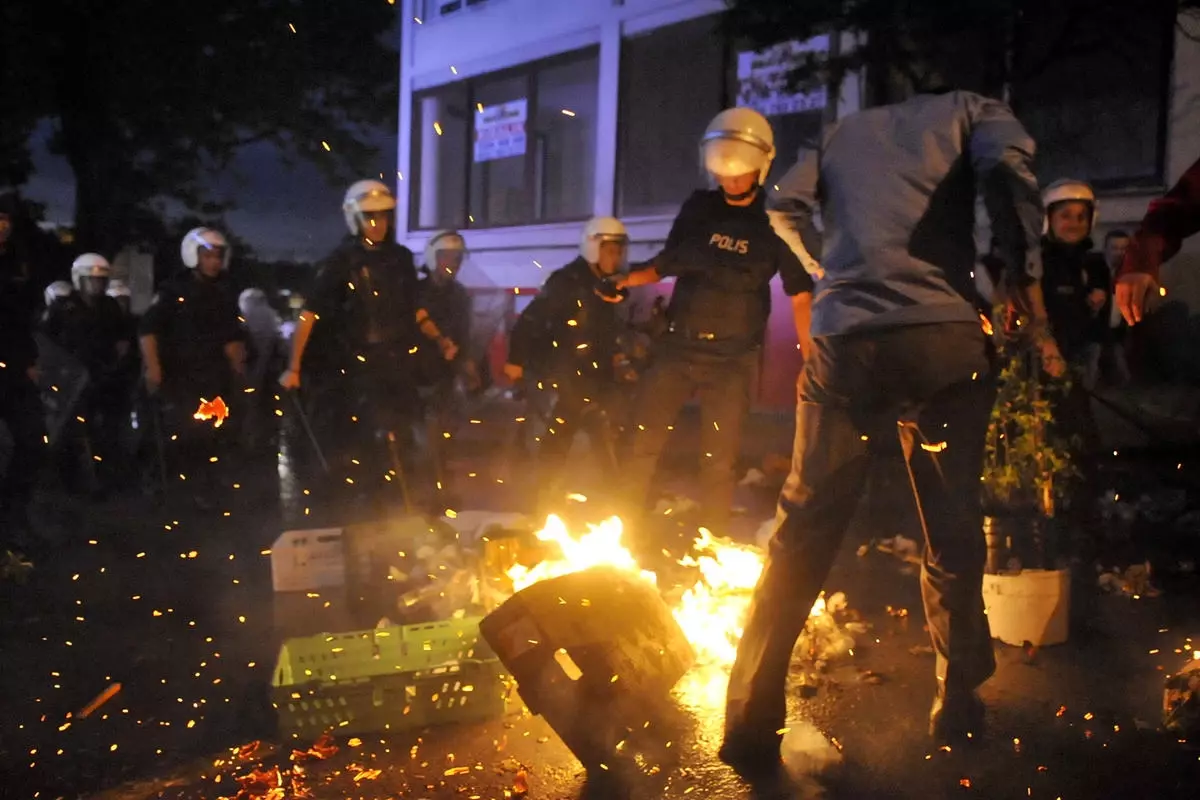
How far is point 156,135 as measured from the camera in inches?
983

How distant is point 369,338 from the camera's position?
676cm

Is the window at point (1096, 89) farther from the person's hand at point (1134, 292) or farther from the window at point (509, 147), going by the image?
the window at point (509, 147)

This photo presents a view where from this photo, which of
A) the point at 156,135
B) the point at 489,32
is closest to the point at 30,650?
the point at 489,32

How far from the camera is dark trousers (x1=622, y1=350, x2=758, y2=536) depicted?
236 inches

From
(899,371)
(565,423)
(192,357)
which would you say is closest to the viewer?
(899,371)

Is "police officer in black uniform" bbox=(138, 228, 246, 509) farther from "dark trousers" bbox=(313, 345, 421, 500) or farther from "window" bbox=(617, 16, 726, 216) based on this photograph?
"window" bbox=(617, 16, 726, 216)

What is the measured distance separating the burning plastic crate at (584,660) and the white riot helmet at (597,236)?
4049mm

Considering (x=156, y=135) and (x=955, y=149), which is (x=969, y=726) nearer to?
(x=955, y=149)

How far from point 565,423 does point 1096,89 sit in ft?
22.6

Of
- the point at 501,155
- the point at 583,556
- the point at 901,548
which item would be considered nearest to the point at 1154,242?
the point at 583,556

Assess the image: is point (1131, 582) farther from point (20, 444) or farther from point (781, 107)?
point (781, 107)

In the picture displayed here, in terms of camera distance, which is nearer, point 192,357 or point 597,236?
point 597,236

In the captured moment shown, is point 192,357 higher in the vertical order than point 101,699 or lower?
higher

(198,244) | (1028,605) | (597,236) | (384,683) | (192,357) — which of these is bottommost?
(384,683)
